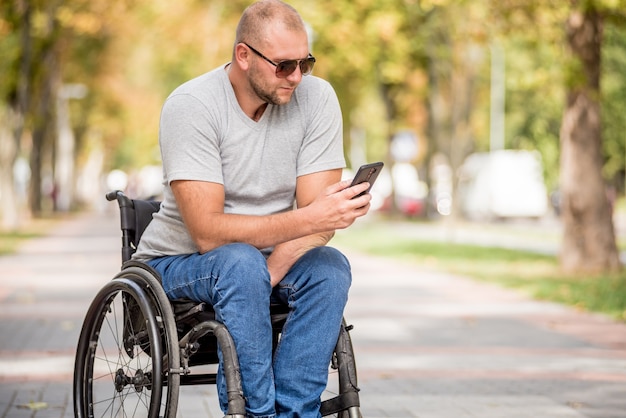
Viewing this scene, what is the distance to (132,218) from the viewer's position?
466 centimetres

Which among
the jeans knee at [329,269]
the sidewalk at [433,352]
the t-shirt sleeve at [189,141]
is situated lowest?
the sidewalk at [433,352]

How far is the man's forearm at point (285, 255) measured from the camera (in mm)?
4152

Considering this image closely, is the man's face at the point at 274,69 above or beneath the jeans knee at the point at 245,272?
above

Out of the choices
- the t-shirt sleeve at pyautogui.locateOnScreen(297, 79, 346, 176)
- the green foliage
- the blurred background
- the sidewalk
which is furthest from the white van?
the t-shirt sleeve at pyautogui.locateOnScreen(297, 79, 346, 176)

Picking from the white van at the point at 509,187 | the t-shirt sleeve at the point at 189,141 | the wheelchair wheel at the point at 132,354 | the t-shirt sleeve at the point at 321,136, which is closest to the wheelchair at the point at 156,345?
the wheelchair wheel at the point at 132,354

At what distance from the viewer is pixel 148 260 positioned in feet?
14.7

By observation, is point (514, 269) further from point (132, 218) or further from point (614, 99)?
point (614, 99)

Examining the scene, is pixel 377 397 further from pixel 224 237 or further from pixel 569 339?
pixel 569 339

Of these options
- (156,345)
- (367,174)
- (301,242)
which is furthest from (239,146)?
(156,345)

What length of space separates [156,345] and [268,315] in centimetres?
37

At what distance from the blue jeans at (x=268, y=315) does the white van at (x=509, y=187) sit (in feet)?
126

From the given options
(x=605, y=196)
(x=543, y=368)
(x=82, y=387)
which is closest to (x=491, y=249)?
(x=605, y=196)

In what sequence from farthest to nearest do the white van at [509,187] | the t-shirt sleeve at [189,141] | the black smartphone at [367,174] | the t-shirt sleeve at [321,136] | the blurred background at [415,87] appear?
the white van at [509,187]
the blurred background at [415,87]
the t-shirt sleeve at [321,136]
the t-shirt sleeve at [189,141]
the black smartphone at [367,174]

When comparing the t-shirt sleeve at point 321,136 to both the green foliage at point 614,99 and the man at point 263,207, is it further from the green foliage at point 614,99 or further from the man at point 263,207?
the green foliage at point 614,99
